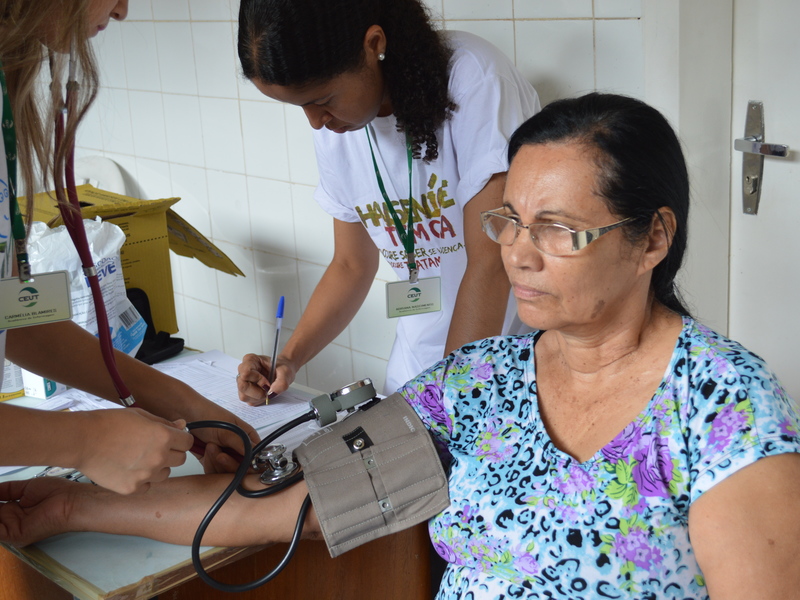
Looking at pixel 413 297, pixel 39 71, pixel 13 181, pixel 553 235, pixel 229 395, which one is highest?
pixel 39 71

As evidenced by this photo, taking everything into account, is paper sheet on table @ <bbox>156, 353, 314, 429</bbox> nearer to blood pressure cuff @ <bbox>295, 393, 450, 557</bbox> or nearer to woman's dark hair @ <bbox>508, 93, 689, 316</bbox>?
blood pressure cuff @ <bbox>295, 393, 450, 557</bbox>

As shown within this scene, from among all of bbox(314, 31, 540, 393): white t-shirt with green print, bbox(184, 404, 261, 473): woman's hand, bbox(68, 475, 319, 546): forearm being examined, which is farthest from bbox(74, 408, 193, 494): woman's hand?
bbox(314, 31, 540, 393): white t-shirt with green print

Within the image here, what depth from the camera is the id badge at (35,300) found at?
131 centimetres

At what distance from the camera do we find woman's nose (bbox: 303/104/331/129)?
1.50 m

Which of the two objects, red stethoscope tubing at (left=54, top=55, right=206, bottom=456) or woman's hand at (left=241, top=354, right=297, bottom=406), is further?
woman's hand at (left=241, top=354, right=297, bottom=406)

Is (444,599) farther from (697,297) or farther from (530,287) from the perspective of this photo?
(697,297)

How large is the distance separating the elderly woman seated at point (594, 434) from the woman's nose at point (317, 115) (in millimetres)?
414

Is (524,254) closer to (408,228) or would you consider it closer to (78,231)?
(408,228)

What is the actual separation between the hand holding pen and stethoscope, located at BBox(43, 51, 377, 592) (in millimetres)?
323

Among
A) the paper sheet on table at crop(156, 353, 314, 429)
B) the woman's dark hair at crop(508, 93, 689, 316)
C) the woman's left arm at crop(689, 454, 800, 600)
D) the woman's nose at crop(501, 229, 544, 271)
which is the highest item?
the woman's dark hair at crop(508, 93, 689, 316)

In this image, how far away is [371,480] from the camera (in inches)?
50.1

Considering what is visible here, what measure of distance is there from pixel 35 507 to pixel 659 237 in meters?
1.03

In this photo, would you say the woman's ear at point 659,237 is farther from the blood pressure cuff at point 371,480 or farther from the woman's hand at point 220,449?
the woman's hand at point 220,449

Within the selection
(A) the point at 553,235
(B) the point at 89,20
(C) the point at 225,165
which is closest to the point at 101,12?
(B) the point at 89,20
